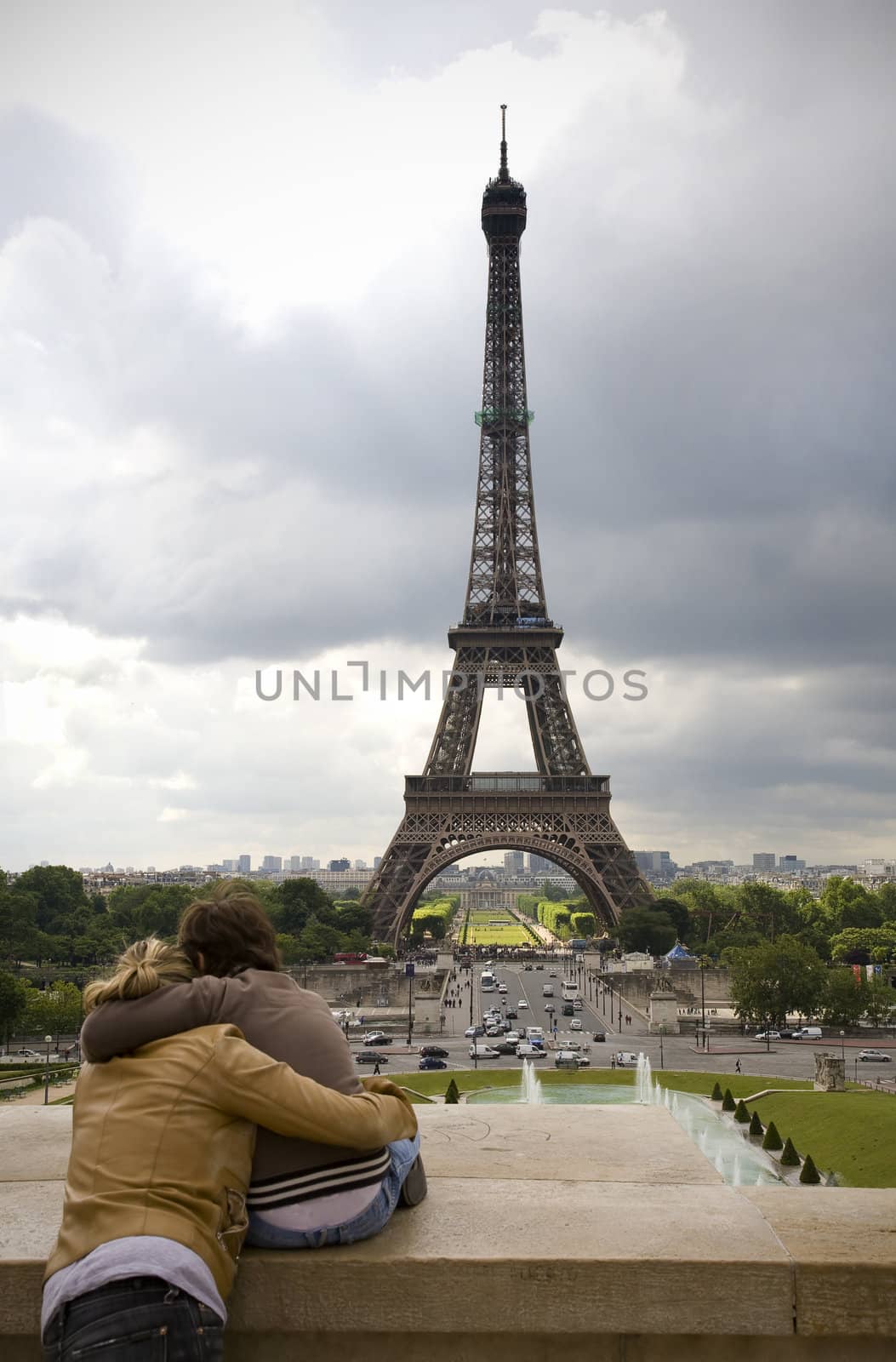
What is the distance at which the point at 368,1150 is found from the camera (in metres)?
4.35

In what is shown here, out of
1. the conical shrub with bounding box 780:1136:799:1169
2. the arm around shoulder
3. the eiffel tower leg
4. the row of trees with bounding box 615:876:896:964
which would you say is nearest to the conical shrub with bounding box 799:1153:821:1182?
the conical shrub with bounding box 780:1136:799:1169

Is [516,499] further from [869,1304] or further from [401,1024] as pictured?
[869,1304]

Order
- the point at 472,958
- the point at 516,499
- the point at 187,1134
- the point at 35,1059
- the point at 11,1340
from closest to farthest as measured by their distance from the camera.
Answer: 1. the point at 187,1134
2. the point at 11,1340
3. the point at 35,1059
4. the point at 516,499
5. the point at 472,958

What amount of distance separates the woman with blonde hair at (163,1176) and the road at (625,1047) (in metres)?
41.5

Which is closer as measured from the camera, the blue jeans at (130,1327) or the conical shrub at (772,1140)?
the blue jeans at (130,1327)

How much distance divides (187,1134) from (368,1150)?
769 mm

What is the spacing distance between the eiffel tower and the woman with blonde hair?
70996mm

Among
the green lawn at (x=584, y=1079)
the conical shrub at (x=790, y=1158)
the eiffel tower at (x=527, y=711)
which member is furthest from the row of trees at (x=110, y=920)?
the conical shrub at (x=790, y=1158)

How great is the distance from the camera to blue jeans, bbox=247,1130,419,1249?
164 inches

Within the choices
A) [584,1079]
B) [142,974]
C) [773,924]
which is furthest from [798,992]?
[142,974]

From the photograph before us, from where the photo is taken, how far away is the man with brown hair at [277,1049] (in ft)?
13.6

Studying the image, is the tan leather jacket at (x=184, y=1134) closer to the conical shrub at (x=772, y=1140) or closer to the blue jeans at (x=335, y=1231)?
the blue jeans at (x=335, y=1231)

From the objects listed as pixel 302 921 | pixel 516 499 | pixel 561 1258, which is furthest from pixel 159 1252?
pixel 302 921

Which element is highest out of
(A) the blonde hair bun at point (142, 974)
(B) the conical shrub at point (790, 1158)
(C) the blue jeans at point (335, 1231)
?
(A) the blonde hair bun at point (142, 974)
